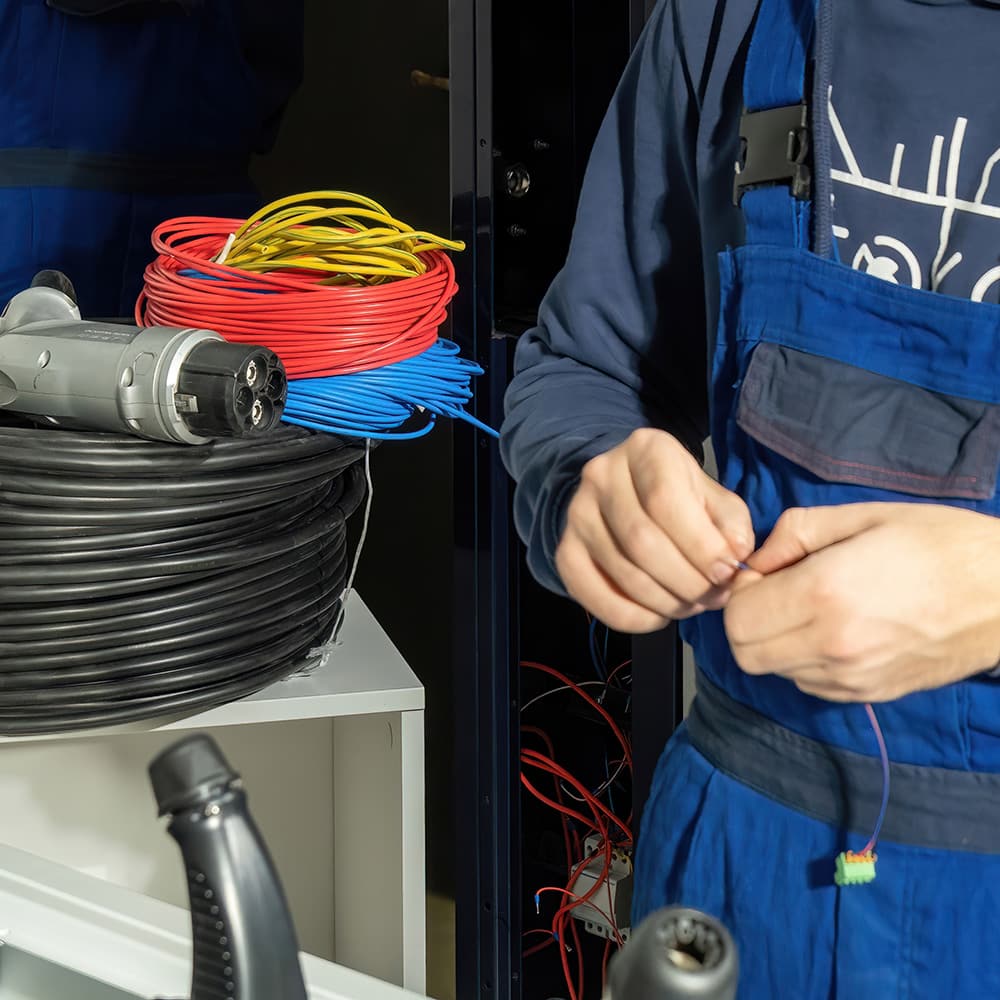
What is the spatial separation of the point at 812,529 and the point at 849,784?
0.17 metres

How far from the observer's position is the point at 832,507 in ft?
1.75

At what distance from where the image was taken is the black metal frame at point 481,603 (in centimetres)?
118

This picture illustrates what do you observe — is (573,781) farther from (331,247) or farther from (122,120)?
(122,120)

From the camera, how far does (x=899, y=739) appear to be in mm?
602

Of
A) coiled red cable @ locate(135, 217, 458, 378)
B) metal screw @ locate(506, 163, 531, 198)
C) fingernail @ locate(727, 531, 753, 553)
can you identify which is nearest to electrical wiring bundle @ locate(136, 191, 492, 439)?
coiled red cable @ locate(135, 217, 458, 378)

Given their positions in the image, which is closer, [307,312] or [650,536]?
[650,536]

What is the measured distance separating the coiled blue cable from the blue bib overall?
0.45 metres

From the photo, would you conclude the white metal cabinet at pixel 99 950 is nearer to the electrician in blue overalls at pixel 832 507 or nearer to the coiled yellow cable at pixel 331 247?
the electrician in blue overalls at pixel 832 507

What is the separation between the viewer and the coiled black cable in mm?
947

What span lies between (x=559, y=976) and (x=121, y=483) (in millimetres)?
857

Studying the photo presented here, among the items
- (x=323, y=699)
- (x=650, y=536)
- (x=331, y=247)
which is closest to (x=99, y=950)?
(x=650, y=536)

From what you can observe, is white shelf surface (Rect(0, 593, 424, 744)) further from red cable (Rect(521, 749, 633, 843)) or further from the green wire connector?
the green wire connector

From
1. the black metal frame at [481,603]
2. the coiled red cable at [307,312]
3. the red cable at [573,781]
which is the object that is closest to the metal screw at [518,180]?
the black metal frame at [481,603]

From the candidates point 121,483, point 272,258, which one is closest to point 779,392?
point 121,483
